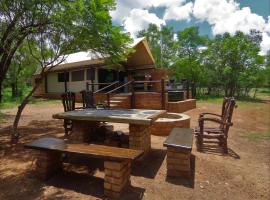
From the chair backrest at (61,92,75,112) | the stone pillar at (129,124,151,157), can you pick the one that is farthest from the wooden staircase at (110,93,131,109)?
the stone pillar at (129,124,151,157)

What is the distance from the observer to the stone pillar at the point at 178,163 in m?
3.70

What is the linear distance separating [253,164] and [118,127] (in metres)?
4.33

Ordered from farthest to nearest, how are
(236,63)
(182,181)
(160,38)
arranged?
(160,38), (236,63), (182,181)

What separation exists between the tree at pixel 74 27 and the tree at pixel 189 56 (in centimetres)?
1875

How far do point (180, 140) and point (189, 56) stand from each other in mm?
22940

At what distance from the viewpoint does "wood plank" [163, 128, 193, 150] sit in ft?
11.8

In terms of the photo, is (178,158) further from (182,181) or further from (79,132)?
(79,132)

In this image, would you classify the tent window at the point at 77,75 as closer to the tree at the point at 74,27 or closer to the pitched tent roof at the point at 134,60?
the pitched tent roof at the point at 134,60

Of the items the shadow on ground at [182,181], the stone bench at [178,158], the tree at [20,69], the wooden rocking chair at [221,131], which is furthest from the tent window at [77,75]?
the shadow on ground at [182,181]

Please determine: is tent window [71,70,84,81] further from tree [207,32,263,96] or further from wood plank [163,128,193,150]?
tree [207,32,263,96]

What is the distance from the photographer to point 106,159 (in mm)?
3082

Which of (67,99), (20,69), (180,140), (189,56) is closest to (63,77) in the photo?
(20,69)

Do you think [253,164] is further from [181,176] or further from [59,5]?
[59,5]

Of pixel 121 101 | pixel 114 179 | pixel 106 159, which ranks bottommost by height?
pixel 114 179
